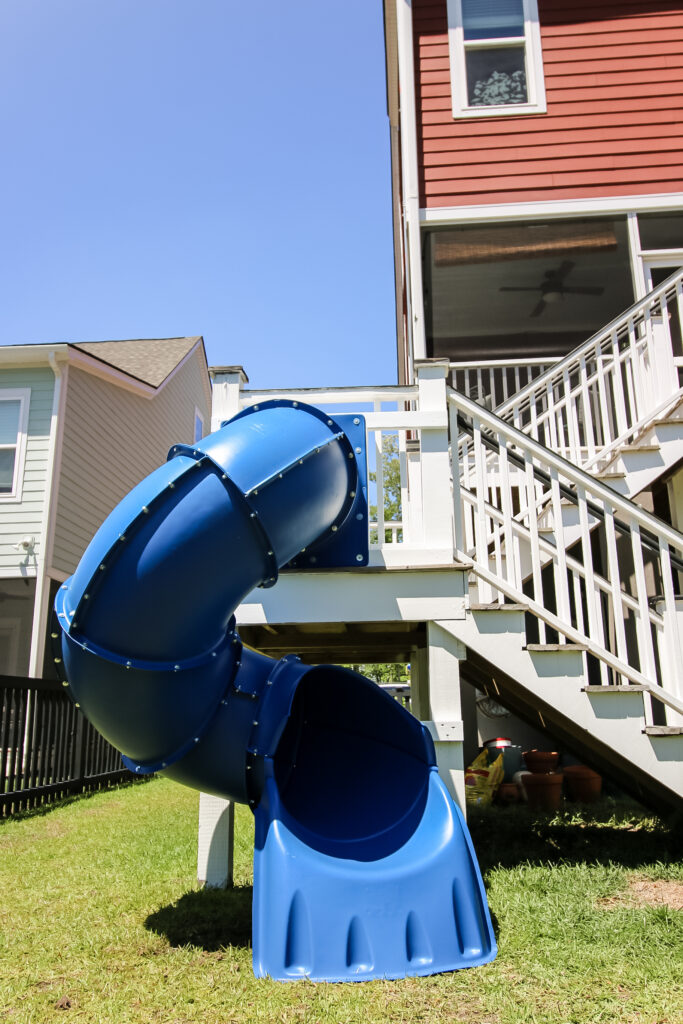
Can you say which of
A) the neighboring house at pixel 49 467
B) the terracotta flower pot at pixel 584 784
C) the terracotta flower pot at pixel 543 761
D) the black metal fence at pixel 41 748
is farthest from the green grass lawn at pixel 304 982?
the neighboring house at pixel 49 467

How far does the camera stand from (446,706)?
400 centimetres

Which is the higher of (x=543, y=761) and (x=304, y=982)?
(x=543, y=761)

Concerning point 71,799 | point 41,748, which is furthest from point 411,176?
point 71,799

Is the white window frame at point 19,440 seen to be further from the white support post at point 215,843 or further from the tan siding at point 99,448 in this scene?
the white support post at point 215,843

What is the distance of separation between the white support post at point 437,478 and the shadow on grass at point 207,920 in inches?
81.0

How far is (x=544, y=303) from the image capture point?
9875mm

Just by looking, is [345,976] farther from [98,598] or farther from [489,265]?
[489,265]

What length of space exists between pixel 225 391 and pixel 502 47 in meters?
6.69

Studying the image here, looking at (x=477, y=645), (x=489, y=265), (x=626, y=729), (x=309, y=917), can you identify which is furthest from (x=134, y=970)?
(x=489, y=265)

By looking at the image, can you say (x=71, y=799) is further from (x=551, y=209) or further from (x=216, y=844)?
(x=551, y=209)

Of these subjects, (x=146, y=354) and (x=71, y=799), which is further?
(x=146, y=354)

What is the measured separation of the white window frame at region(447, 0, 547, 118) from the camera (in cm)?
843

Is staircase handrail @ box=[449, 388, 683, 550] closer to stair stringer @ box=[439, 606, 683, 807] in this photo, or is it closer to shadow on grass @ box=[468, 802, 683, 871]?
stair stringer @ box=[439, 606, 683, 807]

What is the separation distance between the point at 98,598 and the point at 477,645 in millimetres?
2083
